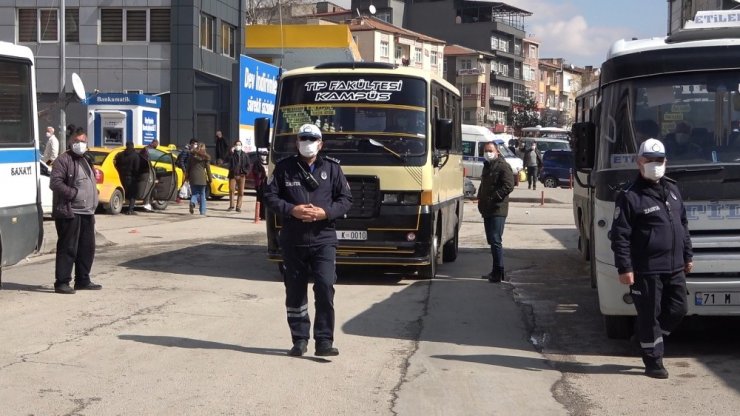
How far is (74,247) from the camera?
1191 cm

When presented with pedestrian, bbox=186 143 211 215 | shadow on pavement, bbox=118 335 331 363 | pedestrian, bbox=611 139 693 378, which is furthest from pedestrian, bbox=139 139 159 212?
pedestrian, bbox=611 139 693 378

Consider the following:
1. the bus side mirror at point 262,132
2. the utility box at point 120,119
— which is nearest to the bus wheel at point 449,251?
the bus side mirror at point 262,132

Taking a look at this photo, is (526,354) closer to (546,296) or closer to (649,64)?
(649,64)

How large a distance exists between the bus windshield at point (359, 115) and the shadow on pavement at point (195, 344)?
179 inches

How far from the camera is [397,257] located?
43.5 feet

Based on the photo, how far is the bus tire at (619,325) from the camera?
929 centimetres

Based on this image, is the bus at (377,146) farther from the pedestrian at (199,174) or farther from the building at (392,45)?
the building at (392,45)

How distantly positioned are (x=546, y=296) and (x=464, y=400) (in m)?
5.73

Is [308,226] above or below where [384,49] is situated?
below

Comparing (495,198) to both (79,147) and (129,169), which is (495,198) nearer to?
(79,147)

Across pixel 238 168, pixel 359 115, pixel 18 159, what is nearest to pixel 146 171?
pixel 238 168

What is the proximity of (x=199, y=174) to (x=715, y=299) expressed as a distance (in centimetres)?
1792

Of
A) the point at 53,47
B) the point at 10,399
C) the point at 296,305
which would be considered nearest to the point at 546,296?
the point at 296,305

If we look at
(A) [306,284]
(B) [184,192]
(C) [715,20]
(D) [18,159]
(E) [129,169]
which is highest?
(C) [715,20]
